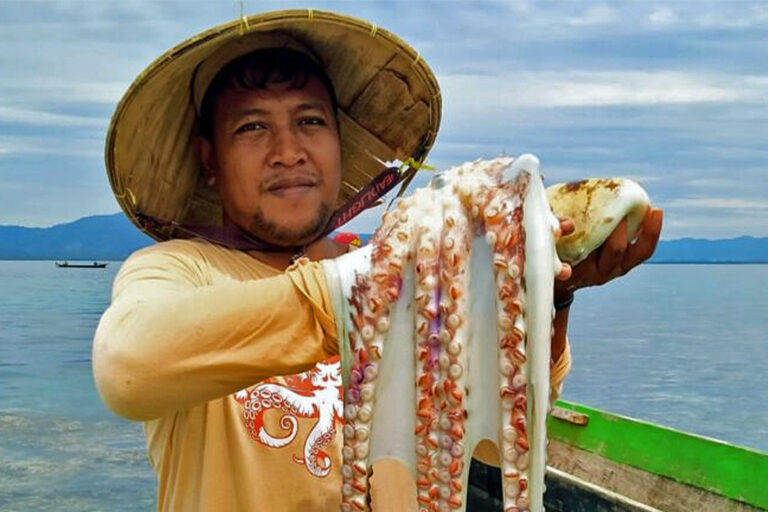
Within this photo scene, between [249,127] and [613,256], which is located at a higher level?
[249,127]

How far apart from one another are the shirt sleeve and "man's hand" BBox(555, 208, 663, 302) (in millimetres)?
412

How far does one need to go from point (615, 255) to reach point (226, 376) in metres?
0.67

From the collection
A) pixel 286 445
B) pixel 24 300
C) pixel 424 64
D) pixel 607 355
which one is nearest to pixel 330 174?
pixel 424 64

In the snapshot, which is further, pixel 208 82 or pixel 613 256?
pixel 208 82

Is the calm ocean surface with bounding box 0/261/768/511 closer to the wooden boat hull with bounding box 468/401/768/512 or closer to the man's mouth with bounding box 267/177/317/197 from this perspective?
the wooden boat hull with bounding box 468/401/768/512

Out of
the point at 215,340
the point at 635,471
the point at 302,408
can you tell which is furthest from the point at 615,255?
the point at 635,471

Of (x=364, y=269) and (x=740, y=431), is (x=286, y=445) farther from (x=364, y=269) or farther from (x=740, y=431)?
(x=740, y=431)

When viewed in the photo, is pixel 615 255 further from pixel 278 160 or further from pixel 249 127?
pixel 249 127

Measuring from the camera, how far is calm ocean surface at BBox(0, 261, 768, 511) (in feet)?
35.1

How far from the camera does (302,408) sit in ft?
7.31

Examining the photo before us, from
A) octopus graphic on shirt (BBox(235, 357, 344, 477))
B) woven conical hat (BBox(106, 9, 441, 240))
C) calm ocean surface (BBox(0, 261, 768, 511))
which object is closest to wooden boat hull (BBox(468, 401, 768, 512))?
woven conical hat (BBox(106, 9, 441, 240))

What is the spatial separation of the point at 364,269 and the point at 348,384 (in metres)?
0.19

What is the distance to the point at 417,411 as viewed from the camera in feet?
A: 5.37

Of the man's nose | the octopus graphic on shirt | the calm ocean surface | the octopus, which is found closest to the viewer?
the octopus
